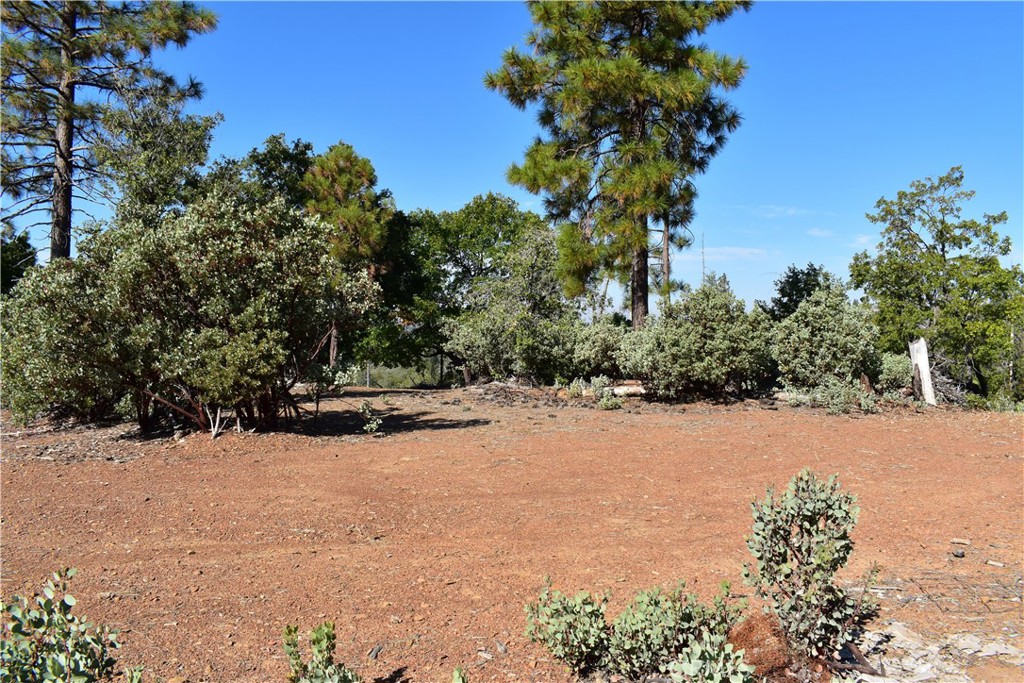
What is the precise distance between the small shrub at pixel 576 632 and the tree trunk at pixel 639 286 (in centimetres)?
1249

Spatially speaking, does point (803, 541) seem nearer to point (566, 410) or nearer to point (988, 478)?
point (988, 478)

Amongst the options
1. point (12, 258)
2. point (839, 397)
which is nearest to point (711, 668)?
point (839, 397)

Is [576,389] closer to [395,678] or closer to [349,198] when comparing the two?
[349,198]

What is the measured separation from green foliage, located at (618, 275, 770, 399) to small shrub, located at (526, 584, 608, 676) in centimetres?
941

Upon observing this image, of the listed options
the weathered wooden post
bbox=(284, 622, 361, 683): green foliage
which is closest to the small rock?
bbox=(284, 622, 361, 683): green foliage

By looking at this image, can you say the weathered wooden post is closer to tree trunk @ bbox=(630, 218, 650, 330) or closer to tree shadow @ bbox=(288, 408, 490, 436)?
tree trunk @ bbox=(630, 218, 650, 330)

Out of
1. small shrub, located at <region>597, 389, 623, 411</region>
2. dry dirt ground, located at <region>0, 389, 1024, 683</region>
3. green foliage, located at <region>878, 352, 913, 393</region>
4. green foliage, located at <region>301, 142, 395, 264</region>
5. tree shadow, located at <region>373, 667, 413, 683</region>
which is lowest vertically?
tree shadow, located at <region>373, 667, 413, 683</region>

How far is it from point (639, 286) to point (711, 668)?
13578 millimetres

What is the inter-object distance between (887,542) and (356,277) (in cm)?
683

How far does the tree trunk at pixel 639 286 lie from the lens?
594 inches

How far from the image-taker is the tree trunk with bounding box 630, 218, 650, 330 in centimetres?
1508

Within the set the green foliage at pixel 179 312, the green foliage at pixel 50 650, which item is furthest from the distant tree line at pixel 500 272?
the green foliage at pixel 50 650

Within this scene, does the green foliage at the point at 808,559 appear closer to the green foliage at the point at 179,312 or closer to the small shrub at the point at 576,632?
the small shrub at the point at 576,632

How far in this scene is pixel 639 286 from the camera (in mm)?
15352
